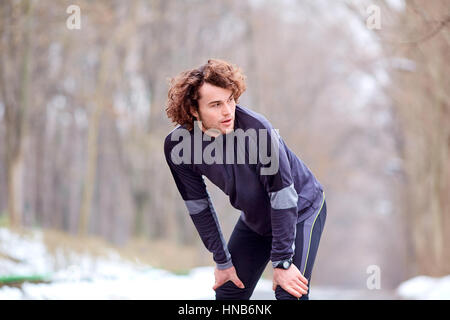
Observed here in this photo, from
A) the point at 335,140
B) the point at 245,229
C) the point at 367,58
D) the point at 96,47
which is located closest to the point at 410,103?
the point at 367,58

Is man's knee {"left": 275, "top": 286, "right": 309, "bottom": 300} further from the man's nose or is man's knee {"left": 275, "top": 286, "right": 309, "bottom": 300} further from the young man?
the man's nose

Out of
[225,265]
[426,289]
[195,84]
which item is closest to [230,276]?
[225,265]

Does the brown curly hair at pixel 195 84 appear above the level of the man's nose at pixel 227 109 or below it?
above

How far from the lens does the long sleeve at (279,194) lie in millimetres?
3256

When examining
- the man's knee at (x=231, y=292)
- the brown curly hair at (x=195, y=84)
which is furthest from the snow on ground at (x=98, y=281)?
the brown curly hair at (x=195, y=84)

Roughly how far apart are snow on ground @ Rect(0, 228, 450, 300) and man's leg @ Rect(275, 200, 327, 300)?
2184mm

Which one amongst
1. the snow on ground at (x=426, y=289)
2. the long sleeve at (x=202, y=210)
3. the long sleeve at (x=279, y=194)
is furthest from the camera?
the snow on ground at (x=426, y=289)

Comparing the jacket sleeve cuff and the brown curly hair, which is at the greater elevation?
the brown curly hair

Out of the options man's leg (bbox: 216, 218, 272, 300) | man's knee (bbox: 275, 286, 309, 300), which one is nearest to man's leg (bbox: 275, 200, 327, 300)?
man's knee (bbox: 275, 286, 309, 300)

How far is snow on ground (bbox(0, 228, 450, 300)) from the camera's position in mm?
5081

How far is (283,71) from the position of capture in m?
23.5

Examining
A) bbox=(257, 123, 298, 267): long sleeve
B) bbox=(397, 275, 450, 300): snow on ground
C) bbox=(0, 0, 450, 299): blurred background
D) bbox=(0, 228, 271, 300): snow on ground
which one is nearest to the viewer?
bbox=(257, 123, 298, 267): long sleeve

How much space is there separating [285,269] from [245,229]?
1.69ft

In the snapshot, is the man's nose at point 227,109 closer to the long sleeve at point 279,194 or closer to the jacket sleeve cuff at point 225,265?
the long sleeve at point 279,194
